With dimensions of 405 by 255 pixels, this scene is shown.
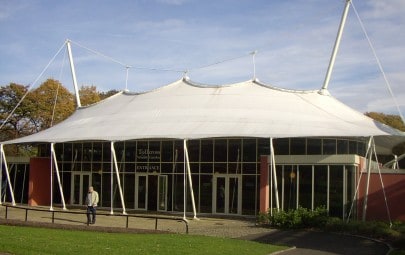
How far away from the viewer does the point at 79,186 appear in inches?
1364

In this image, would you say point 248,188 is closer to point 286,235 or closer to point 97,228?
point 286,235

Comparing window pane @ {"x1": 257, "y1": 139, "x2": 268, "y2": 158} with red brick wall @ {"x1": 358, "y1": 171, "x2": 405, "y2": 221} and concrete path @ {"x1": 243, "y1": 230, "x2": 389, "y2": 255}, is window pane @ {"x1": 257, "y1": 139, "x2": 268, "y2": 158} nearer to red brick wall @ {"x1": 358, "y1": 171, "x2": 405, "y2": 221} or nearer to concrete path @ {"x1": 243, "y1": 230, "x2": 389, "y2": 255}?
red brick wall @ {"x1": 358, "y1": 171, "x2": 405, "y2": 221}

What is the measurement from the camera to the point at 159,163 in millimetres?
31766

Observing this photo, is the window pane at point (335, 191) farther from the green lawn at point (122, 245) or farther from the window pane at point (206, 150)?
the green lawn at point (122, 245)

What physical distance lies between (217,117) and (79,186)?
1099 centimetres

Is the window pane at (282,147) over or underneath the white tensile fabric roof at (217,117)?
underneath

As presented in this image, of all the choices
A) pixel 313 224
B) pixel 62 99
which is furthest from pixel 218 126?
pixel 62 99

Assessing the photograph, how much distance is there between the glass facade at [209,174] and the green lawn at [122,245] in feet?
31.5

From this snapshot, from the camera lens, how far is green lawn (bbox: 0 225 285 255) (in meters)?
12.8

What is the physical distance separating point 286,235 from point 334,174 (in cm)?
647

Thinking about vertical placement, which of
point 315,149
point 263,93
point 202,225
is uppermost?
point 263,93

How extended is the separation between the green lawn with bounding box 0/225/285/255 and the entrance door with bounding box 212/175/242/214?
12.0 metres

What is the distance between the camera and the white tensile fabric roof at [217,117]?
26359 mm

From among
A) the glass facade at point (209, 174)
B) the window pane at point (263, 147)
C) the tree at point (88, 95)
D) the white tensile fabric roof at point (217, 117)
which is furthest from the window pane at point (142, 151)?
the tree at point (88, 95)
